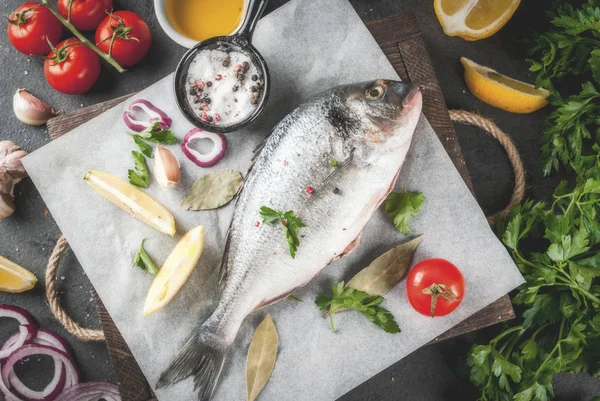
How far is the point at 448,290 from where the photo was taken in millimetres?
2385

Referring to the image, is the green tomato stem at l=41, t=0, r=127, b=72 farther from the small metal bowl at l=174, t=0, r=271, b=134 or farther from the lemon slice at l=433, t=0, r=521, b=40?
the lemon slice at l=433, t=0, r=521, b=40

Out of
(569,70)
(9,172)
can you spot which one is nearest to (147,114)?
(9,172)

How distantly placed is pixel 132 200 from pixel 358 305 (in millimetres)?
1080

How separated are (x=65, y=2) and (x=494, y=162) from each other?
2.28m

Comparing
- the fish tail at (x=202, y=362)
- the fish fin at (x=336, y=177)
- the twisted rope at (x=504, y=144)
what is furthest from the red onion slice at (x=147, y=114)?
the twisted rope at (x=504, y=144)

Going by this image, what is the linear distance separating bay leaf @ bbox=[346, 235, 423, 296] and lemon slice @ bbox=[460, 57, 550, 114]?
0.96 meters

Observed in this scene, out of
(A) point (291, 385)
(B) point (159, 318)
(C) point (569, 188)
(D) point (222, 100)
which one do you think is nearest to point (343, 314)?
(A) point (291, 385)

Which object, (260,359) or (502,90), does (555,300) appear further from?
(260,359)

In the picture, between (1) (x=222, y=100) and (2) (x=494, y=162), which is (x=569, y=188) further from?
(1) (x=222, y=100)

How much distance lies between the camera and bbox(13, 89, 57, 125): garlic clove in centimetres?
286

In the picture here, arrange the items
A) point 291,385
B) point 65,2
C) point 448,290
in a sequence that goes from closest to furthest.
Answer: point 448,290, point 291,385, point 65,2

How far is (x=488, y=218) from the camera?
2883 mm

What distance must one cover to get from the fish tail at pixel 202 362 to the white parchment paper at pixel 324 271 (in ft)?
0.18

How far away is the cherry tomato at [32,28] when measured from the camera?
2.79 meters
